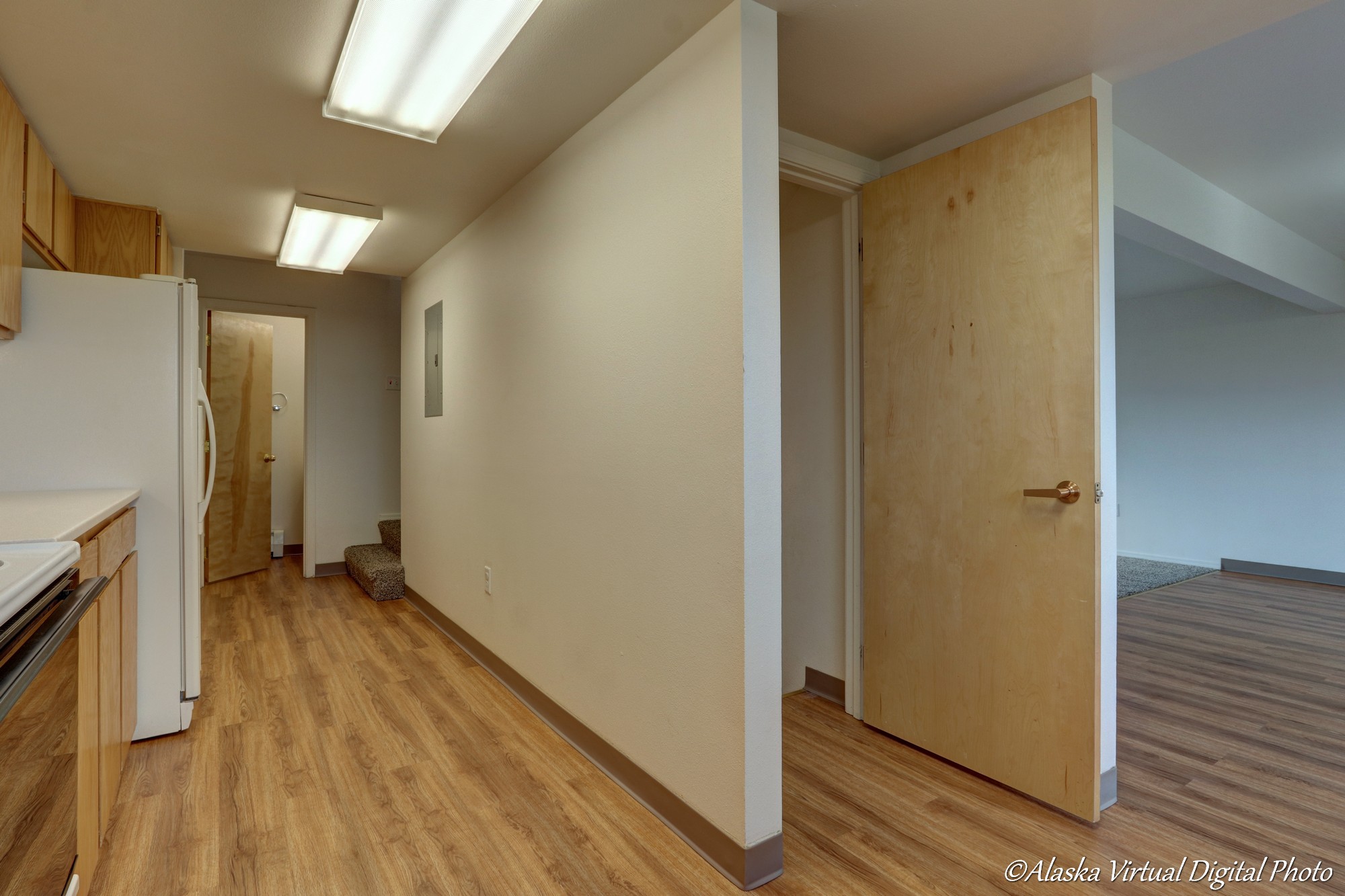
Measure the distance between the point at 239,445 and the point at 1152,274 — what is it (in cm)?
758

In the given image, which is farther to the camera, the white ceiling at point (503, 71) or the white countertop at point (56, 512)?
the white ceiling at point (503, 71)

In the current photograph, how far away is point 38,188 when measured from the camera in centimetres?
254

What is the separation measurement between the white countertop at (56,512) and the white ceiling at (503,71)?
50.3 inches

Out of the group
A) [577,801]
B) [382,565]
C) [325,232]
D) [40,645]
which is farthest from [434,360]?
[40,645]

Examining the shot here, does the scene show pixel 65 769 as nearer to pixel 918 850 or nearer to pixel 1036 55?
pixel 918 850

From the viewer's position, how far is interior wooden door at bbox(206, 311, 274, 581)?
16.9 feet

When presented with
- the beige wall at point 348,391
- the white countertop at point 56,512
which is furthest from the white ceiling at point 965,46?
the beige wall at point 348,391

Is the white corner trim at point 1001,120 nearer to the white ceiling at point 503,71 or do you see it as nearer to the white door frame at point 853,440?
the white ceiling at point 503,71

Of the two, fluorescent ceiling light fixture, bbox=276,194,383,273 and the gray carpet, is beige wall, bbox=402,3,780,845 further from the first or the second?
the gray carpet

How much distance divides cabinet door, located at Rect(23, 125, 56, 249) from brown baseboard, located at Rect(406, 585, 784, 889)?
7.94 ft

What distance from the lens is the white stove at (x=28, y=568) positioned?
0.90 m

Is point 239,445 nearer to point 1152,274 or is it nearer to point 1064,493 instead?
point 1064,493

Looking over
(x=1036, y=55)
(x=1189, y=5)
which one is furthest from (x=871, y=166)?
(x=1189, y=5)

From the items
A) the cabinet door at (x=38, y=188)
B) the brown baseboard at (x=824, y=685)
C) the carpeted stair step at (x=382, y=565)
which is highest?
the cabinet door at (x=38, y=188)
